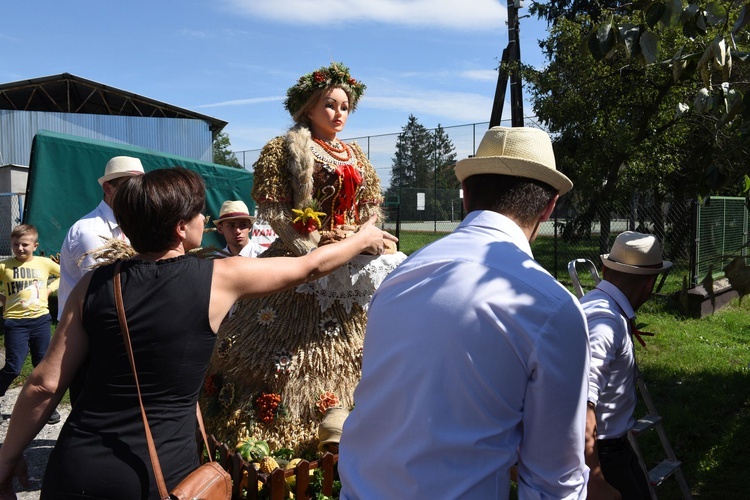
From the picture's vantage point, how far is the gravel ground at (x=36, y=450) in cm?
409

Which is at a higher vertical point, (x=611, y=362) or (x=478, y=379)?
(x=478, y=379)

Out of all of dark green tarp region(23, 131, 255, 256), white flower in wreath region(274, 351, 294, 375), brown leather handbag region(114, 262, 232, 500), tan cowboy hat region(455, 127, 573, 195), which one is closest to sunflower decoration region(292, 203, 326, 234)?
white flower in wreath region(274, 351, 294, 375)

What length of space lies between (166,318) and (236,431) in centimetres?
190

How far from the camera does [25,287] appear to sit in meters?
5.73

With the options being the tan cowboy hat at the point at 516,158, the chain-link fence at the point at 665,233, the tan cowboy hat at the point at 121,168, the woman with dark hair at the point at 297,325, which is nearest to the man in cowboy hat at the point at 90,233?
the tan cowboy hat at the point at 121,168

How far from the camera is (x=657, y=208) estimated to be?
44.6 ft

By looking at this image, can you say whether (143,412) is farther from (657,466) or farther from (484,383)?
(657,466)

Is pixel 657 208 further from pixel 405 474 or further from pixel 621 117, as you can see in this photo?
pixel 405 474

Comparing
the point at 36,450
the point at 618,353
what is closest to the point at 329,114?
the point at 618,353

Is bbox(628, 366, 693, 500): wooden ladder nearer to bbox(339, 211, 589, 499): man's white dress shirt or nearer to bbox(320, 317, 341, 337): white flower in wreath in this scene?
bbox(320, 317, 341, 337): white flower in wreath

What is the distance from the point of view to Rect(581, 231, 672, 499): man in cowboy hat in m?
2.43

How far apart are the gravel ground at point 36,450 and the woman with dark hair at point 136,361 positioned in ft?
6.69

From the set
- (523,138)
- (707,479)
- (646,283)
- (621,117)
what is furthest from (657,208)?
(523,138)

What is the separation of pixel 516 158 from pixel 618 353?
4.21 feet
